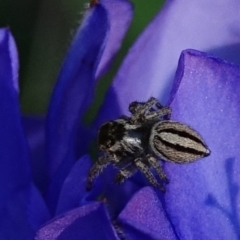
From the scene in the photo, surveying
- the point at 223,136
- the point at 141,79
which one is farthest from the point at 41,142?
the point at 223,136

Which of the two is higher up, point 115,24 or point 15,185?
point 115,24

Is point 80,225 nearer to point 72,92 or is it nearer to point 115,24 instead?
point 72,92

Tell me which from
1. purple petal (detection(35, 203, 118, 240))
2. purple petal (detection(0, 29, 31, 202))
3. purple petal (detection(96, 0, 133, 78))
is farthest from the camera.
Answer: purple petal (detection(96, 0, 133, 78))

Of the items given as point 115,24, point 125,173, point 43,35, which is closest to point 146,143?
point 125,173

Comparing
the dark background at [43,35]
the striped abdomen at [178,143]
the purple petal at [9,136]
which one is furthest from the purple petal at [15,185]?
the dark background at [43,35]

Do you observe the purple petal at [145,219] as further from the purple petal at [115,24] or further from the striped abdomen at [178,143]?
the purple petal at [115,24]

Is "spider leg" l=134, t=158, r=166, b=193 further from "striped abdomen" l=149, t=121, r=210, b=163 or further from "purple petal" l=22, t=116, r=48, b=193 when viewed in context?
"purple petal" l=22, t=116, r=48, b=193

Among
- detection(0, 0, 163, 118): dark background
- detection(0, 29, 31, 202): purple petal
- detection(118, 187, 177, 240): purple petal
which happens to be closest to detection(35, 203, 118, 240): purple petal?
detection(118, 187, 177, 240): purple petal
